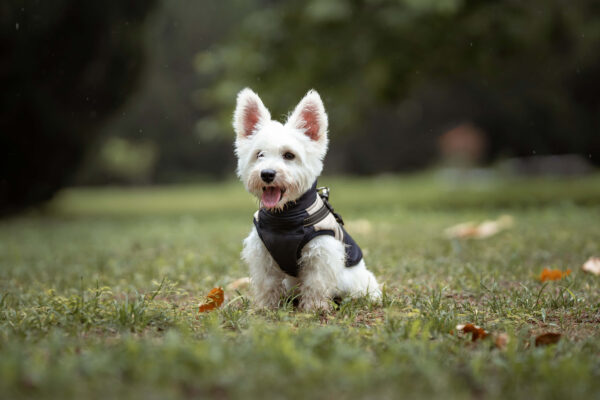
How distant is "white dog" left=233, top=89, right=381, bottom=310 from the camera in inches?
141

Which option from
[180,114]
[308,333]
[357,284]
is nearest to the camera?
[308,333]

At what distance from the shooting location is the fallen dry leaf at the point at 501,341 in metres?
2.81

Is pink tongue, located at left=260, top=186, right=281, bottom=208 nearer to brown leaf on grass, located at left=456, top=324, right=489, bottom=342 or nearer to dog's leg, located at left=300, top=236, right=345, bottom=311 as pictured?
dog's leg, located at left=300, top=236, right=345, bottom=311

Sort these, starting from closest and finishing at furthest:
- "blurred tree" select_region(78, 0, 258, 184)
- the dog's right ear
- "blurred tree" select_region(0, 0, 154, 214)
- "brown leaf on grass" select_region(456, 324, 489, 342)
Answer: "brown leaf on grass" select_region(456, 324, 489, 342) < the dog's right ear < "blurred tree" select_region(0, 0, 154, 214) < "blurred tree" select_region(78, 0, 258, 184)

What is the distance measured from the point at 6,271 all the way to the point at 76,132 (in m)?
9.11

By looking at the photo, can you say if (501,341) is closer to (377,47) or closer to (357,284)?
(357,284)

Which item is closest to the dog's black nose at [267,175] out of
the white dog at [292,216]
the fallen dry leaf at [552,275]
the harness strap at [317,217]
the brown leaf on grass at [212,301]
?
the white dog at [292,216]

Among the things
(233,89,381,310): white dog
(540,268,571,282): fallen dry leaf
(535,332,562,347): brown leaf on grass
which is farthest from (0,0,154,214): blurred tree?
(535,332,562,347): brown leaf on grass

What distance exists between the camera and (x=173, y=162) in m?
40.6

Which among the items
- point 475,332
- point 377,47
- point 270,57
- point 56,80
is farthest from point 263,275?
point 56,80

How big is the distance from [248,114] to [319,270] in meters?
1.25

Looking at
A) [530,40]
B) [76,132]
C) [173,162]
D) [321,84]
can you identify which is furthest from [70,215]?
[173,162]

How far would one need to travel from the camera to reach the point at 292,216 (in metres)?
3.59

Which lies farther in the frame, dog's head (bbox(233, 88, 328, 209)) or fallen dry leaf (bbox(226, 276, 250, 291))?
fallen dry leaf (bbox(226, 276, 250, 291))
